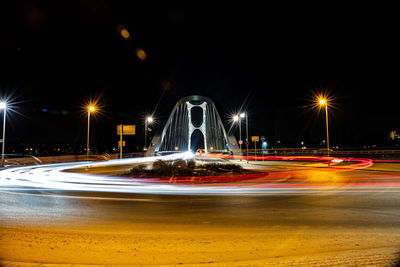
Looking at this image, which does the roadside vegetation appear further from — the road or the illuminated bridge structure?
the illuminated bridge structure

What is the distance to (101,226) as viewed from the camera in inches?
228

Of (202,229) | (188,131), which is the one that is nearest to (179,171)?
(202,229)

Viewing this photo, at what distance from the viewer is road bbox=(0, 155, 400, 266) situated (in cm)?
413

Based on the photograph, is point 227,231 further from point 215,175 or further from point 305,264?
point 215,175

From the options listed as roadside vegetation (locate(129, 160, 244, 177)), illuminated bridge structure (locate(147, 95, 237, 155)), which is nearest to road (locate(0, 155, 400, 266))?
roadside vegetation (locate(129, 160, 244, 177))

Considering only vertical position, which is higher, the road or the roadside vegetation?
the roadside vegetation

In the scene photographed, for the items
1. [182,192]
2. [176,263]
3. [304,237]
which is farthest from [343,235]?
[182,192]

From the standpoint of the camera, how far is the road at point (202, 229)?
4133 mm

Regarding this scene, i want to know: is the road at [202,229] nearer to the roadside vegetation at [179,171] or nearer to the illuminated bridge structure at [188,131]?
the roadside vegetation at [179,171]

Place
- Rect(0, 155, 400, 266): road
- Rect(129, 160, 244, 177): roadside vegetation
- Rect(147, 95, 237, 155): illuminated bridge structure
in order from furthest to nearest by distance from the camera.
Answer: Rect(147, 95, 237, 155): illuminated bridge structure < Rect(129, 160, 244, 177): roadside vegetation < Rect(0, 155, 400, 266): road

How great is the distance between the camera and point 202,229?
5543mm

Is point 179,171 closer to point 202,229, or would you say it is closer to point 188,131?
point 202,229

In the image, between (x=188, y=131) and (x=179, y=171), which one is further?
(x=188, y=131)

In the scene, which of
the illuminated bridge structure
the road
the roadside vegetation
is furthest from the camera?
the illuminated bridge structure
